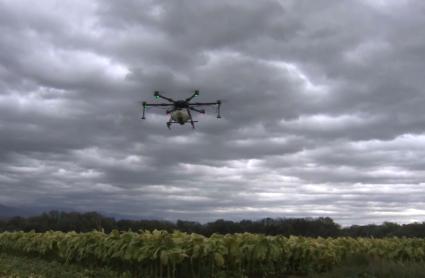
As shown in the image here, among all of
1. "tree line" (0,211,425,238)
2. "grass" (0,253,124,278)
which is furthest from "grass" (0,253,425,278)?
"tree line" (0,211,425,238)

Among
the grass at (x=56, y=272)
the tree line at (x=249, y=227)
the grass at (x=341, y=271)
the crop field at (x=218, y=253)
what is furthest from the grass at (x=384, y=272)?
the tree line at (x=249, y=227)

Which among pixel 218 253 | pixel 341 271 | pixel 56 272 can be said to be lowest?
pixel 56 272

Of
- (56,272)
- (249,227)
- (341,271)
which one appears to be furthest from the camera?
(249,227)

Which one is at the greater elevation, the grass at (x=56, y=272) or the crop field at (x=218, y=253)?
the crop field at (x=218, y=253)

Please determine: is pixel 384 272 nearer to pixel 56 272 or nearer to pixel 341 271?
pixel 341 271

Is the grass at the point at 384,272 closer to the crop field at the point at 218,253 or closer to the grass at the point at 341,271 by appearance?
the grass at the point at 341,271

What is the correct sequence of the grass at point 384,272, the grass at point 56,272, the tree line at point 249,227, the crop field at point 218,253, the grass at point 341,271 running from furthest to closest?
the tree line at point 249,227 → the grass at point 56,272 → the crop field at point 218,253 → the grass at point 341,271 → the grass at point 384,272

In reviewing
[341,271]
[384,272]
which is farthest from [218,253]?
[384,272]

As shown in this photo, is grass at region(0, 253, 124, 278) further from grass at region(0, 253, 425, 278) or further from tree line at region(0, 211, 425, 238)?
tree line at region(0, 211, 425, 238)

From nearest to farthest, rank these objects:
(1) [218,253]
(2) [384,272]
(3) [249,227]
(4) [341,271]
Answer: (2) [384,272]
(4) [341,271]
(1) [218,253]
(3) [249,227]

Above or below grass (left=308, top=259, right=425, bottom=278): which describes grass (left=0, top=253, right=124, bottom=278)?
below
